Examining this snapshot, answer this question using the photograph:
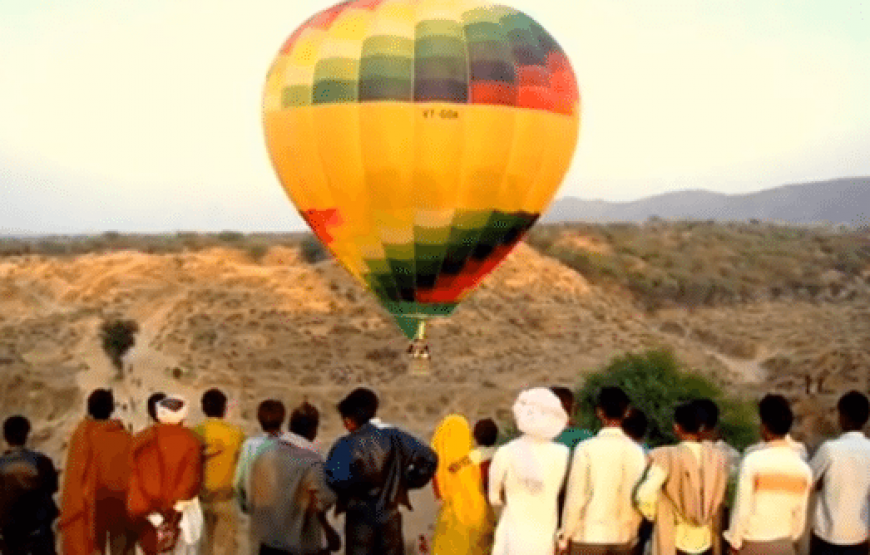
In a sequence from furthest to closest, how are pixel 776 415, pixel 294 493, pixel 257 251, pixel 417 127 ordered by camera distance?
pixel 257 251
pixel 417 127
pixel 294 493
pixel 776 415

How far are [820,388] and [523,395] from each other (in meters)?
23.5

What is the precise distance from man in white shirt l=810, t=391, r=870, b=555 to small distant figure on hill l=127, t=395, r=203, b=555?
349 cm

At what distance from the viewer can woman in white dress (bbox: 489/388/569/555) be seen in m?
7.27

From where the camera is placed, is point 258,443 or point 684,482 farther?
point 258,443

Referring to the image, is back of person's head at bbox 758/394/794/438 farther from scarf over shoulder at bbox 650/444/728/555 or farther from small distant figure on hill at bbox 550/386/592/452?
small distant figure on hill at bbox 550/386/592/452

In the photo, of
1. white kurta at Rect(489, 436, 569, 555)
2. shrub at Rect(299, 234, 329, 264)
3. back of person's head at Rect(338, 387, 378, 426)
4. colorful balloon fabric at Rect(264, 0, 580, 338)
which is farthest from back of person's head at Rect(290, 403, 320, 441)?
shrub at Rect(299, 234, 329, 264)

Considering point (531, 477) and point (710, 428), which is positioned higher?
point (710, 428)

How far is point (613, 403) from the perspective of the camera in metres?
7.24

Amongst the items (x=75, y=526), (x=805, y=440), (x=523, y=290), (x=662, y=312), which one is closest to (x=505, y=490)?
(x=75, y=526)

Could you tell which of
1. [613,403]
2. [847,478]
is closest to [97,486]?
[613,403]

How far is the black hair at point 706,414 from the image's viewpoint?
729cm

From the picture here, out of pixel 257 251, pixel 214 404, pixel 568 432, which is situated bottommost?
pixel 568 432

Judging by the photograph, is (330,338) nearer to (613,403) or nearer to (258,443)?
(258,443)

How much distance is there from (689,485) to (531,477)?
2.73 ft
